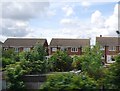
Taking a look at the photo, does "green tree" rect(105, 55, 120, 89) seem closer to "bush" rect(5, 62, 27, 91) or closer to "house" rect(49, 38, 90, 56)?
"bush" rect(5, 62, 27, 91)

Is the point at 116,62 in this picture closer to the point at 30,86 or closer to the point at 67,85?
the point at 67,85

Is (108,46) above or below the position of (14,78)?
above

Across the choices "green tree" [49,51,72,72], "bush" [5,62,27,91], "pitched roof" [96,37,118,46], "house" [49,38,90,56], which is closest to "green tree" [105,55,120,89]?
"bush" [5,62,27,91]

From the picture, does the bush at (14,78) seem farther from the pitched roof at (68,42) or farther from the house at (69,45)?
the pitched roof at (68,42)

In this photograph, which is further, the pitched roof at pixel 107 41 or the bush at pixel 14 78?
the pitched roof at pixel 107 41

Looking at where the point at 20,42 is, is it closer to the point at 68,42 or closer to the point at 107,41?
the point at 68,42

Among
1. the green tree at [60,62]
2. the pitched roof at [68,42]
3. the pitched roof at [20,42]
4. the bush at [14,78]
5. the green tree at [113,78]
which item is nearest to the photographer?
the green tree at [113,78]

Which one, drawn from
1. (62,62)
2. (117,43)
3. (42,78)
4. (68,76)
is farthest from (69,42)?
(68,76)

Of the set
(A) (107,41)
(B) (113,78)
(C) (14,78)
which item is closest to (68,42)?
(A) (107,41)

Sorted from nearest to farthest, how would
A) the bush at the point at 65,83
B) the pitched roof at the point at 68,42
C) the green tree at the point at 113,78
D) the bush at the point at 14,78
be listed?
the bush at the point at 65,83
the green tree at the point at 113,78
the bush at the point at 14,78
the pitched roof at the point at 68,42

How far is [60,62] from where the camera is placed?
321 inches

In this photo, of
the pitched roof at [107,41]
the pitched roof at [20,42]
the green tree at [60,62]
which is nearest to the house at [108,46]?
the pitched roof at [107,41]

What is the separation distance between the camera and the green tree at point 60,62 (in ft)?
25.8

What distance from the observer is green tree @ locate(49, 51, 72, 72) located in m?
7.86
